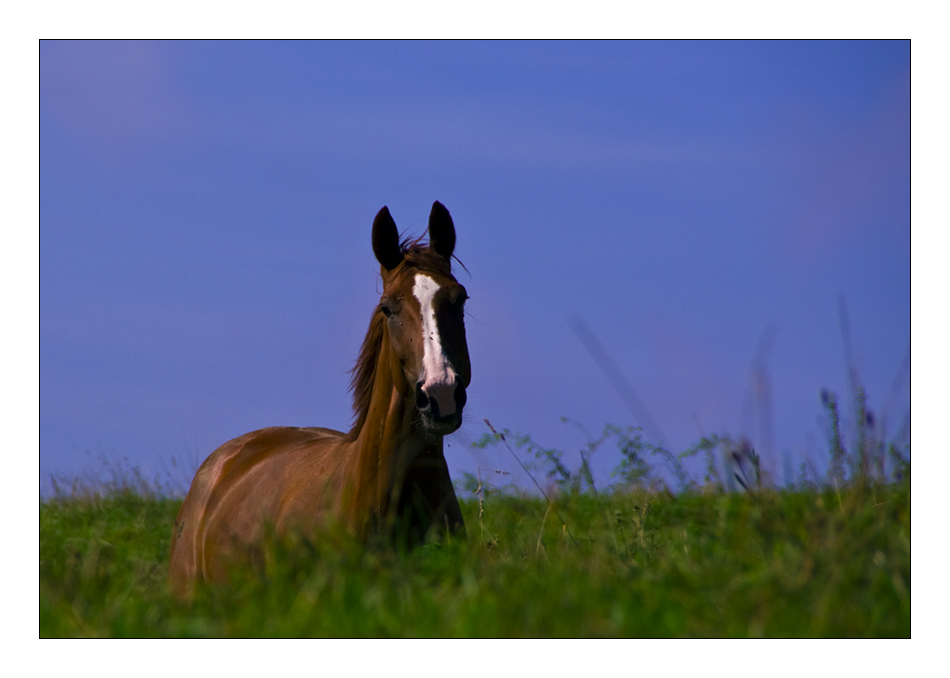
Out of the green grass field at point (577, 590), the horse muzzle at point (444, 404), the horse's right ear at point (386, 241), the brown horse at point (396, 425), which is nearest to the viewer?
the green grass field at point (577, 590)

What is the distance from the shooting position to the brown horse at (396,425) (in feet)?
13.2

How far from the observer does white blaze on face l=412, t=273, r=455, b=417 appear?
Result: 12.6 feet

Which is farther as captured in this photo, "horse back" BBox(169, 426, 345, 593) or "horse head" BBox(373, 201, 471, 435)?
"horse back" BBox(169, 426, 345, 593)

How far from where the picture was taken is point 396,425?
4324 millimetres

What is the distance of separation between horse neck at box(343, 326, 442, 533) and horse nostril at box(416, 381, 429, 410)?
12.8 inches

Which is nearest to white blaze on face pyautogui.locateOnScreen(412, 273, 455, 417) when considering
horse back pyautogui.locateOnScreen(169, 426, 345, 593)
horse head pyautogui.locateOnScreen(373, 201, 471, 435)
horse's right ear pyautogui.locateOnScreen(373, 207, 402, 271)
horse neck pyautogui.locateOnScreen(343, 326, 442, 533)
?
horse head pyautogui.locateOnScreen(373, 201, 471, 435)

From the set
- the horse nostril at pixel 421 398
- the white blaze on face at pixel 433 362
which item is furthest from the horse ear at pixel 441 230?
the horse nostril at pixel 421 398

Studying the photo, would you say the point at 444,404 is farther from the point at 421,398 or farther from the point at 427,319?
the point at 427,319

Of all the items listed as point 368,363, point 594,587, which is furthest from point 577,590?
point 368,363

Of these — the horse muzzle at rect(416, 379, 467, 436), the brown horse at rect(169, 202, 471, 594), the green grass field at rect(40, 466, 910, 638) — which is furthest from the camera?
the brown horse at rect(169, 202, 471, 594)

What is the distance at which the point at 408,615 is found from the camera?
2.96 metres

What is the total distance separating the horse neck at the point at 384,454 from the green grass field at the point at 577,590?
48 centimetres

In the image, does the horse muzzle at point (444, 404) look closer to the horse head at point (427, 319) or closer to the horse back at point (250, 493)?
the horse head at point (427, 319)

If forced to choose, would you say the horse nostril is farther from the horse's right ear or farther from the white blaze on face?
the horse's right ear
